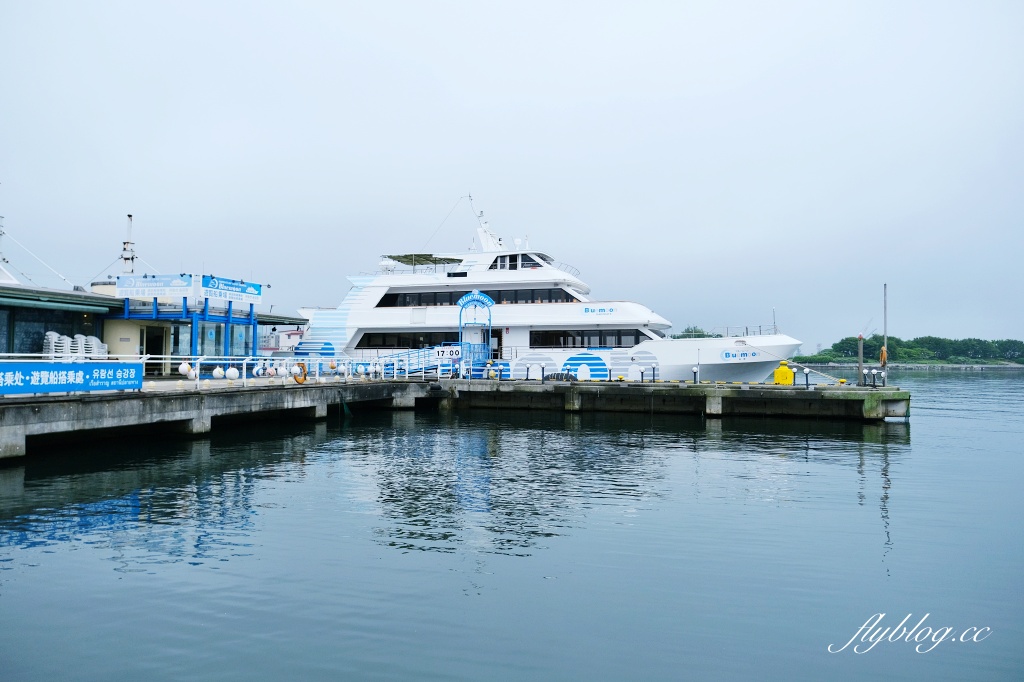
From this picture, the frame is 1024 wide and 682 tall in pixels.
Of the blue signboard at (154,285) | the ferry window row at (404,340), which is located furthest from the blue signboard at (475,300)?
the blue signboard at (154,285)

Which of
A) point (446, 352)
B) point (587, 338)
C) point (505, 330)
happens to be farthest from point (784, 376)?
point (446, 352)

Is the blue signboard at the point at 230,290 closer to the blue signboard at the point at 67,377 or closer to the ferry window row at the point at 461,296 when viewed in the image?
the ferry window row at the point at 461,296

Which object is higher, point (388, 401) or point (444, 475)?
point (388, 401)

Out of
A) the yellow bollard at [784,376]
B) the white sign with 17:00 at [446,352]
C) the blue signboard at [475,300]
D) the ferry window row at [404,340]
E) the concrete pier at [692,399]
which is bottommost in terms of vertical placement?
the concrete pier at [692,399]

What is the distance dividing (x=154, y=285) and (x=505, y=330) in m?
15.2

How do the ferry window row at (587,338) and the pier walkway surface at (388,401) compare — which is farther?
the ferry window row at (587,338)

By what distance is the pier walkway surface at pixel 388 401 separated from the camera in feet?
49.2

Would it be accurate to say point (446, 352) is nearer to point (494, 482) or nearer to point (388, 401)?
point (388, 401)

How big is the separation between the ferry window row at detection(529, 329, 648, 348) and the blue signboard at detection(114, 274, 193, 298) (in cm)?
1519

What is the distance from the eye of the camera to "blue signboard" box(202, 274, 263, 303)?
1026 inches

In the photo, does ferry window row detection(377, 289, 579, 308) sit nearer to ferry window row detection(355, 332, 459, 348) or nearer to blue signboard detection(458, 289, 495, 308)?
ferry window row detection(355, 332, 459, 348)

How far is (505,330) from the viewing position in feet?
108

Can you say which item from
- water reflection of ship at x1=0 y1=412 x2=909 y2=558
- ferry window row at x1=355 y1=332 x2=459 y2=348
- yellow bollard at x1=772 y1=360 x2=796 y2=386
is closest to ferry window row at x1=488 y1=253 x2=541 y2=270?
ferry window row at x1=355 y1=332 x2=459 y2=348

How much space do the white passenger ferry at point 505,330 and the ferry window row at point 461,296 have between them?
0.05 metres
